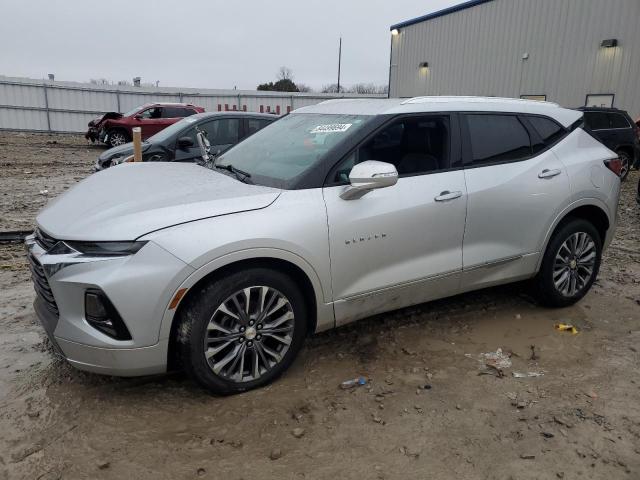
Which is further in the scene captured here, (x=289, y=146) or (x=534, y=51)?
(x=534, y=51)

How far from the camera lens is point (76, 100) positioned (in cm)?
2303

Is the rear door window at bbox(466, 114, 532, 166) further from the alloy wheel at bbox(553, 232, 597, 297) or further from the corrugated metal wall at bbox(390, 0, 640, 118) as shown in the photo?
the corrugated metal wall at bbox(390, 0, 640, 118)

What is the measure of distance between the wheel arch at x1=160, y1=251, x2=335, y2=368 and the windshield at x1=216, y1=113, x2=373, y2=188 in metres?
0.48

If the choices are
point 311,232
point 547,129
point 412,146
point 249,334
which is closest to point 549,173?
point 547,129

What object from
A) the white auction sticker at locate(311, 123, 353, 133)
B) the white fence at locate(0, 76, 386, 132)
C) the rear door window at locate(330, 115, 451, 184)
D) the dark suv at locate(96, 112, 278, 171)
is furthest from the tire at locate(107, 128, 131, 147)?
the rear door window at locate(330, 115, 451, 184)

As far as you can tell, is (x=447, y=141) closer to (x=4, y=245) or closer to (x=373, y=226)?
(x=373, y=226)

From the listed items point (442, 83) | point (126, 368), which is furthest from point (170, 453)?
point (442, 83)

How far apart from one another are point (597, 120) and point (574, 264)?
8.74 m

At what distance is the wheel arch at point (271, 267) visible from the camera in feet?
8.78

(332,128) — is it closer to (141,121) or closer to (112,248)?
(112,248)

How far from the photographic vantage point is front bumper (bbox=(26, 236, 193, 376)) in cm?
254

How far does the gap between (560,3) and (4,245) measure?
58.5 ft

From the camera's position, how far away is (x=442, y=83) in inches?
878

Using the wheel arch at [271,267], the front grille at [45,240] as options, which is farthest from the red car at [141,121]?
the wheel arch at [271,267]
